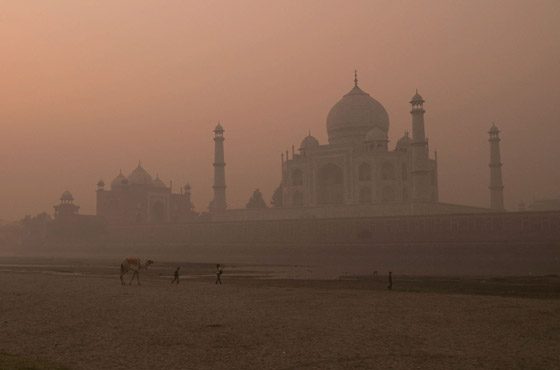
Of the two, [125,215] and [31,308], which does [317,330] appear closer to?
[31,308]

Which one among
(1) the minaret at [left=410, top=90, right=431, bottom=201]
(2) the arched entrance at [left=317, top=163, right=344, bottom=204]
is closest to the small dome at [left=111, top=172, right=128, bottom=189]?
(2) the arched entrance at [left=317, top=163, right=344, bottom=204]

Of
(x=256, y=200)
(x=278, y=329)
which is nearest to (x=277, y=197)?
(x=256, y=200)

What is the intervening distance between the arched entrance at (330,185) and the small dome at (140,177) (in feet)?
71.3

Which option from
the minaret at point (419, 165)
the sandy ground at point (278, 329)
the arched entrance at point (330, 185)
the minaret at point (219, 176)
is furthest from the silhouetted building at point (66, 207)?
the sandy ground at point (278, 329)

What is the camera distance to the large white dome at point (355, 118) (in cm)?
4978

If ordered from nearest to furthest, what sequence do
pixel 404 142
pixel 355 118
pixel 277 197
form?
pixel 404 142, pixel 355 118, pixel 277 197

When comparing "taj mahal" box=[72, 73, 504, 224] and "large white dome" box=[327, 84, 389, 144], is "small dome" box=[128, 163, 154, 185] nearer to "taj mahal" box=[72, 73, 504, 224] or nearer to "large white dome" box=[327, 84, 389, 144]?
"taj mahal" box=[72, 73, 504, 224]

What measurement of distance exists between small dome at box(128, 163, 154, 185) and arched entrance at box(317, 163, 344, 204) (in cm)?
2174

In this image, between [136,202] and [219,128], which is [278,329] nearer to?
[219,128]

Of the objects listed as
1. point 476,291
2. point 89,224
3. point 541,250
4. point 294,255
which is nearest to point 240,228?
point 294,255

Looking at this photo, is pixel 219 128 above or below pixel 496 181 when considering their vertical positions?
above

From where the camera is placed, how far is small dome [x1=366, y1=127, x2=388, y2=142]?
4684 centimetres

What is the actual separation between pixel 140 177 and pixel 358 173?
26917 millimetres

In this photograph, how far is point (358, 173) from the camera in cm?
4684
